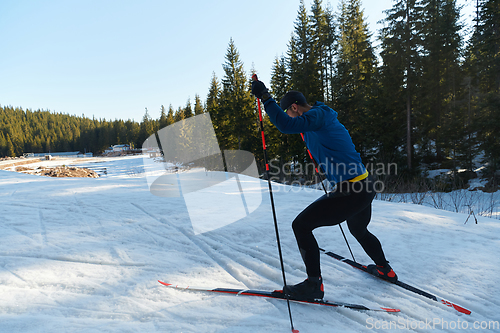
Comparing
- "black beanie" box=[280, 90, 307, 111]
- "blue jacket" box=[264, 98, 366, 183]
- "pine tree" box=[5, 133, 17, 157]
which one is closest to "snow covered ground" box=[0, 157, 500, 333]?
"blue jacket" box=[264, 98, 366, 183]

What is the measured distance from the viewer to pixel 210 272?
3.00 meters

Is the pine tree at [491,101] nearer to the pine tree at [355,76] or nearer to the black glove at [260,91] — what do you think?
the pine tree at [355,76]

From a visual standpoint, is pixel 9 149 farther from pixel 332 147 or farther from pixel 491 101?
pixel 491 101

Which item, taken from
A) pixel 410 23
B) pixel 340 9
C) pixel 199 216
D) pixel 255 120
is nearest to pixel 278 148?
pixel 255 120

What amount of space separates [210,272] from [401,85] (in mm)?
18518

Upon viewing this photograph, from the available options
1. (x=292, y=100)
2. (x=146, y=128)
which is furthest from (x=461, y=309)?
(x=146, y=128)

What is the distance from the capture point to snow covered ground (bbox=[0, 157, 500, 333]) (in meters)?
2.09

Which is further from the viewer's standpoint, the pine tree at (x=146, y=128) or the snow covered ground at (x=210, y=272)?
the pine tree at (x=146, y=128)

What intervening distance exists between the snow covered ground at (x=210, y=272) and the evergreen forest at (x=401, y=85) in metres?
11.9

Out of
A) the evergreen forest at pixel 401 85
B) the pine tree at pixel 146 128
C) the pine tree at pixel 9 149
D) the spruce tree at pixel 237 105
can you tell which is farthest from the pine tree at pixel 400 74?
the pine tree at pixel 9 149

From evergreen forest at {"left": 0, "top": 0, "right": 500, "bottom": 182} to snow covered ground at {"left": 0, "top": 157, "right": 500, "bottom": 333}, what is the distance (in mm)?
11919

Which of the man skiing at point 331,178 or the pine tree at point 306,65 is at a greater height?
the pine tree at point 306,65

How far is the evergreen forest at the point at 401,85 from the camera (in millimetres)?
14898

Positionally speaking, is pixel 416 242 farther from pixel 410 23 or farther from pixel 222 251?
pixel 410 23
